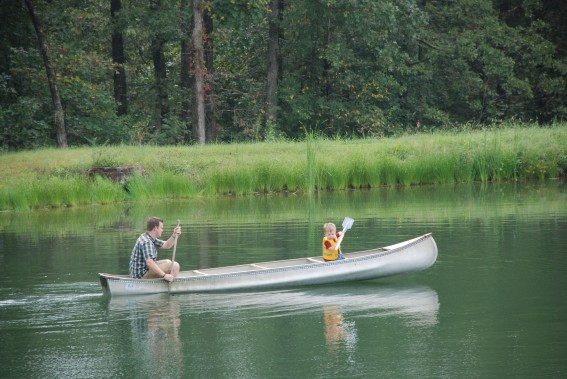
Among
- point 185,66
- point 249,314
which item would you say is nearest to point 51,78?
point 185,66

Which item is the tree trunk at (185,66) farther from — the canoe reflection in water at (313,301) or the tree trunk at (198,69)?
the canoe reflection in water at (313,301)

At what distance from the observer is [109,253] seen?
1889 centimetres

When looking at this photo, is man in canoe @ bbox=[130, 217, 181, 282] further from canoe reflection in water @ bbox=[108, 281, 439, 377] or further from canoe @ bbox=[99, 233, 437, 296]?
canoe reflection in water @ bbox=[108, 281, 439, 377]

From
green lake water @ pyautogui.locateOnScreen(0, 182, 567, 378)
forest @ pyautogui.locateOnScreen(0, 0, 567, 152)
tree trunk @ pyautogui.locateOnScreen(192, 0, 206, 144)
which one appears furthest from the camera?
forest @ pyautogui.locateOnScreen(0, 0, 567, 152)

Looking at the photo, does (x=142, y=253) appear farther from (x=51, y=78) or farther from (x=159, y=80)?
(x=159, y=80)

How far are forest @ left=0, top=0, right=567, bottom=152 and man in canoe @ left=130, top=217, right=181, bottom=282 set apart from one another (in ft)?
72.1

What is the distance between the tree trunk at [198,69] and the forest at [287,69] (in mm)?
75

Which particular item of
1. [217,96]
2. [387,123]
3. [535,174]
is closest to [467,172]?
[535,174]

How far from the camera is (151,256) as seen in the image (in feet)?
47.7

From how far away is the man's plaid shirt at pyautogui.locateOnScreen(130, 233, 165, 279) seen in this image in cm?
1442

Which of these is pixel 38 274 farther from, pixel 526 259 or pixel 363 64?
pixel 363 64

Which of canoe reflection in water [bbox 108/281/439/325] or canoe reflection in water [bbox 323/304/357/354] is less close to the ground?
canoe reflection in water [bbox 108/281/439/325]

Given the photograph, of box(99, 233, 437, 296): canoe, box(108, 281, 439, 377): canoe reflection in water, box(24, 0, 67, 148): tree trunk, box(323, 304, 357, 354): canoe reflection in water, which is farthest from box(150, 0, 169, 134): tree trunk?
box(323, 304, 357, 354): canoe reflection in water

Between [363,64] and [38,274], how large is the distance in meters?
28.0
